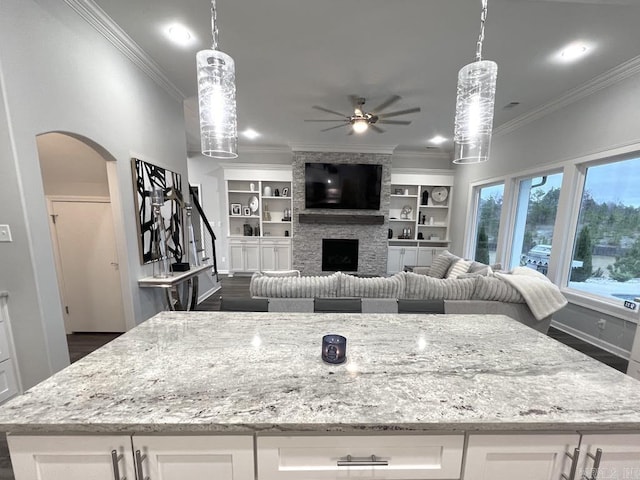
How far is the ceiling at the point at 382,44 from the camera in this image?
6.12 ft

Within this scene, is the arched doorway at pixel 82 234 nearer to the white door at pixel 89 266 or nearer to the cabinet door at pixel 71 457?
the white door at pixel 89 266

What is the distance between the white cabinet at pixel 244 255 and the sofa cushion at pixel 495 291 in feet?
14.6

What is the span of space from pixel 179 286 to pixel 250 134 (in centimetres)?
299

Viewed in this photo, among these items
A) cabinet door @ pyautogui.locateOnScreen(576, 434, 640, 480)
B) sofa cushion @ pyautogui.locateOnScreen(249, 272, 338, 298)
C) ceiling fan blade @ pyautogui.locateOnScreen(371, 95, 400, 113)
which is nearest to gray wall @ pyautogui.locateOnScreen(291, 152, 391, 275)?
ceiling fan blade @ pyautogui.locateOnScreen(371, 95, 400, 113)

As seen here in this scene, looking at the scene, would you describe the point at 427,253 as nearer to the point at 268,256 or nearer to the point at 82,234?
the point at 268,256

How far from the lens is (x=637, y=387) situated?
808mm

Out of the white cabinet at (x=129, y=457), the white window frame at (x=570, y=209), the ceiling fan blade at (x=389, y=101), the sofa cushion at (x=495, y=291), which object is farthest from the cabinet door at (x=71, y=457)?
the white window frame at (x=570, y=209)

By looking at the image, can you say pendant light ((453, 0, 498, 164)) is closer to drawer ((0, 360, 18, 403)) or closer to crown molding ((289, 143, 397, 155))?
drawer ((0, 360, 18, 403))

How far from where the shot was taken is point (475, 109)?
124 cm

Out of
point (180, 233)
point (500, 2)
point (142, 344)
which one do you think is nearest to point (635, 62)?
point (500, 2)

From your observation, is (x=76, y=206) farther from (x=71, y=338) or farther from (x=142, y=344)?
(x=142, y=344)

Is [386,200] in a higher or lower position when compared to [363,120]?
lower

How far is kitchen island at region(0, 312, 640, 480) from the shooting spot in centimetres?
66

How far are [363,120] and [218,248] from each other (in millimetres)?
4433
